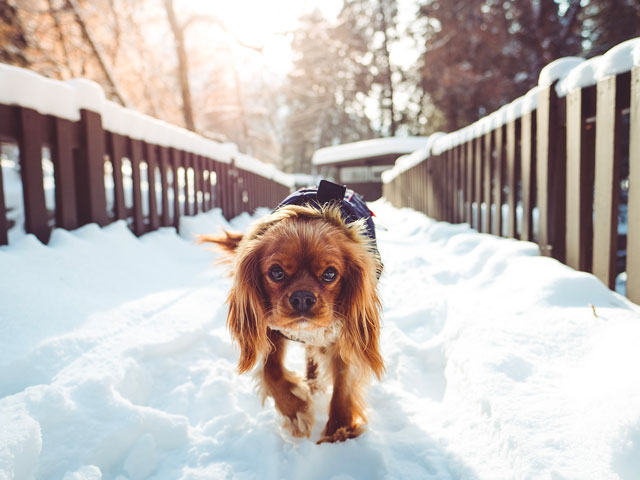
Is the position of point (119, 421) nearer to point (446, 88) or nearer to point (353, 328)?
point (353, 328)

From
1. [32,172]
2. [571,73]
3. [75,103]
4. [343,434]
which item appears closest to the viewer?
[343,434]

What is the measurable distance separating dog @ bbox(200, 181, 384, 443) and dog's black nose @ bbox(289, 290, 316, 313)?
31mm

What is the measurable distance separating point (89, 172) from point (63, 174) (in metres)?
0.28

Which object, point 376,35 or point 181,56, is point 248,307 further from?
point 376,35

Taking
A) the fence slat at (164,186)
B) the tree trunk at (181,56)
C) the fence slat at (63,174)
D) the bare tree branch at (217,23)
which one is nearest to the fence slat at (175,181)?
the fence slat at (164,186)

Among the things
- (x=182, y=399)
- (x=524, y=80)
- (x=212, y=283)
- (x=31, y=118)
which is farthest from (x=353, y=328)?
(x=524, y=80)

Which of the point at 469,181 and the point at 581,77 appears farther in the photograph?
the point at 469,181

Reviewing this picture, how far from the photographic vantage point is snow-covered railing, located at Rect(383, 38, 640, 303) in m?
1.89

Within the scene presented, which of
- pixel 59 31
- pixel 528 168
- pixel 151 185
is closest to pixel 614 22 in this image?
pixel 528 168

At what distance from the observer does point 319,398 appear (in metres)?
1.89

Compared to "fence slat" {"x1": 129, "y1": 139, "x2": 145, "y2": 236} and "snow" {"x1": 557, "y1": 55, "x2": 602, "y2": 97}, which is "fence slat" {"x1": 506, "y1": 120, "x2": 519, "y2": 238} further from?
"fence slat" {"x1": 129, "y1": 139, "x2": 145, "y2": 236}

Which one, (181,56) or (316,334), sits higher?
(181,56)

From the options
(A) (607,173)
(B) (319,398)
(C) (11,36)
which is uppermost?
(C) (11,36)

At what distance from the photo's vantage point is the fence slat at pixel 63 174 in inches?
108
